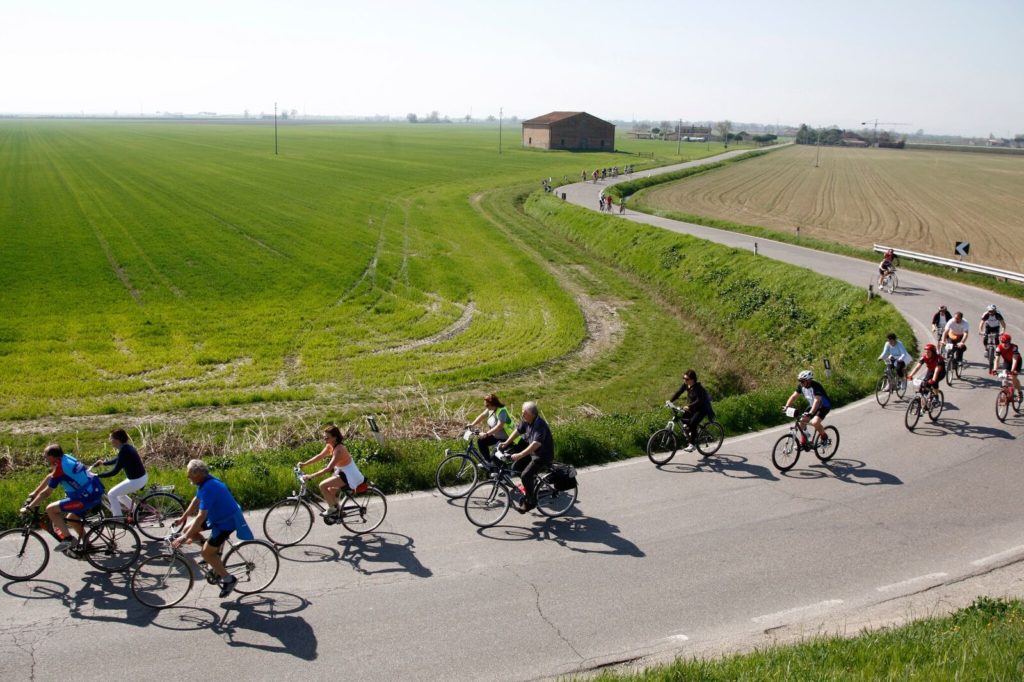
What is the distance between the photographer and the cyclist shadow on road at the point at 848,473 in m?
13.8

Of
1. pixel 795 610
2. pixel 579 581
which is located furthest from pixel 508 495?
pixel 795 610

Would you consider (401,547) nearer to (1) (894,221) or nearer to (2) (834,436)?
Result: (2) (834,436)

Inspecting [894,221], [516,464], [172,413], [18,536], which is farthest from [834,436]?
[894,221]

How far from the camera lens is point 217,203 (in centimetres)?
5794

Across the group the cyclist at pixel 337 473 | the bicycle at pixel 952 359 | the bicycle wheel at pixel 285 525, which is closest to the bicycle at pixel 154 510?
the bicycle wheel at pixel 285 525

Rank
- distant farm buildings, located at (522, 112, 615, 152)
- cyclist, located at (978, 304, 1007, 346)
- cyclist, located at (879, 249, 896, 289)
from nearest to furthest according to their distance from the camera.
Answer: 1. cyclist, located at (978, 304, 1007, 346)
2. cyclist, located at (879, 249, 896, 289)
3. distant farm buildings, located at (522, 112, 615, 152)

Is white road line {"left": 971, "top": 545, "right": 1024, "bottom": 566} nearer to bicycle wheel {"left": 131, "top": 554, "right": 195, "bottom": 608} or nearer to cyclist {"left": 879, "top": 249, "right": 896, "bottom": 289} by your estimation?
bicycle wheel {"left": 131, "top": 554, "right": 195, "bottom": 608}

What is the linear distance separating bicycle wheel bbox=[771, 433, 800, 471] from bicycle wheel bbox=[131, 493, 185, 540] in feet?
32.9

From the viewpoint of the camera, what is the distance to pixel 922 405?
54.0 feet

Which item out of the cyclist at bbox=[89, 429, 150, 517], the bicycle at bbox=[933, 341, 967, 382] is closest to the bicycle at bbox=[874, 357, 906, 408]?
the bicycle at bbox=[933, 341, 967, 382]

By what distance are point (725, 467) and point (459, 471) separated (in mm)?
5001

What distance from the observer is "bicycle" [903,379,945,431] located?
1630cm

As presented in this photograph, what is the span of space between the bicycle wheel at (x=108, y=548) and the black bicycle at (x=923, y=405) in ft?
47.9

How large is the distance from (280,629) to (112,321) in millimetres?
21808
